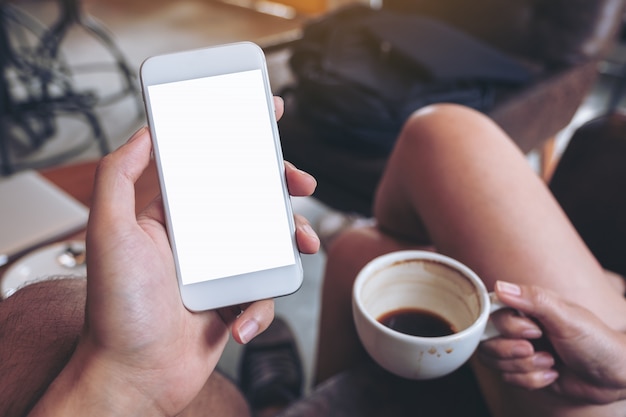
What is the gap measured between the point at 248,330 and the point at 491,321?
224 millimetres

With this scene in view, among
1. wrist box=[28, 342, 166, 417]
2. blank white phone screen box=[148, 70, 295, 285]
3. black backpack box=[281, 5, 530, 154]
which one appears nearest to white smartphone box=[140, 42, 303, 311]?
blank white phone screen box=[148, 70, 295, 285]

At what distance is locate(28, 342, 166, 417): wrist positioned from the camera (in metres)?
0.39

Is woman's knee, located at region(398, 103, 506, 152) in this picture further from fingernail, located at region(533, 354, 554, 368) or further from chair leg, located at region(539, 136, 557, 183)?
chair leg, located at region(539, 136, 557, 183)

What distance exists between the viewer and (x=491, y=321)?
47 centimetres

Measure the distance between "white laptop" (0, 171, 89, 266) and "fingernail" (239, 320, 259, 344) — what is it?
0.48 m

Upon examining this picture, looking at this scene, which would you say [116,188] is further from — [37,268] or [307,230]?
[37,268]

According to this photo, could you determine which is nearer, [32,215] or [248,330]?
[248,330]

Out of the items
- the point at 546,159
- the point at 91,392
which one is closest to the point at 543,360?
the point at 91,392

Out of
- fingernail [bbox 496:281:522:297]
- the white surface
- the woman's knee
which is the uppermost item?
the woman's knee

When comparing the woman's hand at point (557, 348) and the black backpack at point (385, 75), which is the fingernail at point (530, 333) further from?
the black backpack at point (385, 75)

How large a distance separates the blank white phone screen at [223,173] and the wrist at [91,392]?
0.37 feet

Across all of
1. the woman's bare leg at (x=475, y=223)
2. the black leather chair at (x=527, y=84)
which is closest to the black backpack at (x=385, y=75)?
the black leather chair at (x=527, y=84)

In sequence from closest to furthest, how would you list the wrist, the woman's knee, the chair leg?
1. the wrist
2. the woman's knee
3. the chair leg

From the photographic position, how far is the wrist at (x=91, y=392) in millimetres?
390
